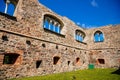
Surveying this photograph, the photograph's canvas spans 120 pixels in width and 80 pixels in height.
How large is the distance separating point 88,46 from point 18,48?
14.0 metres

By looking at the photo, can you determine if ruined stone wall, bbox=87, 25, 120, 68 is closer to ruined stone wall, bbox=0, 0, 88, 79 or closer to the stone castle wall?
the stone castle wall

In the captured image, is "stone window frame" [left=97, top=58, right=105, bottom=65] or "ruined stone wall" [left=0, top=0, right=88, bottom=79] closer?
"ruined stone wall" [left=0, top=0, right=88, bottom=79]

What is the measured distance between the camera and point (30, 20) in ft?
31.6

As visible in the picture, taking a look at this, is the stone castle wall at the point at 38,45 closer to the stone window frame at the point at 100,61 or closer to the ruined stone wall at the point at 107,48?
the ruined stone wall at the point at 107,48

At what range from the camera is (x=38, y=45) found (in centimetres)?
997

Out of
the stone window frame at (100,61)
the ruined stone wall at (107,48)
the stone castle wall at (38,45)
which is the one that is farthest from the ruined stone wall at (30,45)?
the stone window frame at (100,61)

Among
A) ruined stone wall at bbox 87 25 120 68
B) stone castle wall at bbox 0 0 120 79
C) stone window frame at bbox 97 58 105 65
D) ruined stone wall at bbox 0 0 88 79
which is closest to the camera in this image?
ruined stone wall at bbox 0 0 88 79

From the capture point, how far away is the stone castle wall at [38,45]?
7.82 meters

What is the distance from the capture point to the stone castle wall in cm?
782

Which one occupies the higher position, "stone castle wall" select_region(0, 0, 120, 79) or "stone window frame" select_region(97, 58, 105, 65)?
"stone castle wall" select_region(0, 0, 120, 79)

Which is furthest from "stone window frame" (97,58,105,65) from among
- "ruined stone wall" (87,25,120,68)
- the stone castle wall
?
the stone castle wall

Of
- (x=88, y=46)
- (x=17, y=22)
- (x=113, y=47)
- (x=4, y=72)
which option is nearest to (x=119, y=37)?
(x=113, y=47)

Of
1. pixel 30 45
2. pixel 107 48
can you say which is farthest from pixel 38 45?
pixel 107 48

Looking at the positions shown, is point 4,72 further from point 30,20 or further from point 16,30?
point 30,20
